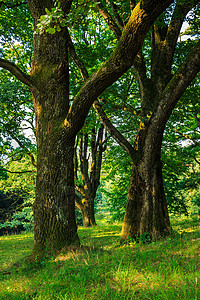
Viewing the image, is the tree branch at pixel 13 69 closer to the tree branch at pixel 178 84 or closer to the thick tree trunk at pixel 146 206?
the tree branch at pixel 178 84

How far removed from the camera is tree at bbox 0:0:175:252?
4.77 meters

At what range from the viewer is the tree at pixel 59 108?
4.77m

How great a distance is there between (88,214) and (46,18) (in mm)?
13535

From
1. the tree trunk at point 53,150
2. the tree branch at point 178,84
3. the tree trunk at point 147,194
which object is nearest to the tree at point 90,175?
the tree trunk at point 147,194

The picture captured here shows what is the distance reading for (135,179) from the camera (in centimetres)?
701

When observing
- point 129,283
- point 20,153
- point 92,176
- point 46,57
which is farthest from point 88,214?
point 129,283

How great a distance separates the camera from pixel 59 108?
6.13m

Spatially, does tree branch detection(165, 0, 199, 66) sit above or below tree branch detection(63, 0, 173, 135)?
above

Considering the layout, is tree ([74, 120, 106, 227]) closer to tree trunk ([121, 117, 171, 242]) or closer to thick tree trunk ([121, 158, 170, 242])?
tree trunk ([121, 117, 171, 242])

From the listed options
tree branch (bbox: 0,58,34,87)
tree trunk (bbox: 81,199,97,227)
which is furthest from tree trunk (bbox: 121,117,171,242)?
tree trunk (bbox: 81,199,97,227)

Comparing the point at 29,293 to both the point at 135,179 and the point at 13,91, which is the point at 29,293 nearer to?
the point at 135,179

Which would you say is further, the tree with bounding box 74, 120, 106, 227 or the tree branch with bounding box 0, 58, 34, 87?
the tree with bounding box 74, 120, 106, 227

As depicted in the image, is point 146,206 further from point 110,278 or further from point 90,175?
point 90,175

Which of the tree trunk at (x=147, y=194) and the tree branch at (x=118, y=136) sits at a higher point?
the tree branch at (x=118, y=136)
